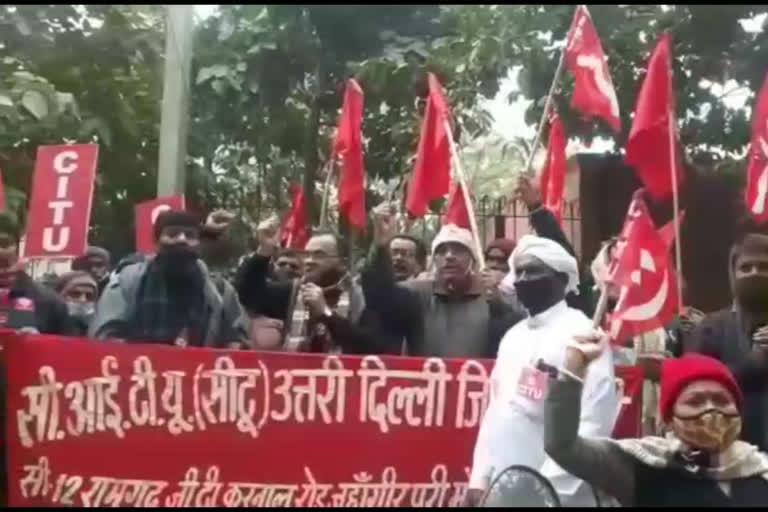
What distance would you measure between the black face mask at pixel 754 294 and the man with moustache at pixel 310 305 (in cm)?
140

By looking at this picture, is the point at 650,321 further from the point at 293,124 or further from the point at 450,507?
the point at 293,124

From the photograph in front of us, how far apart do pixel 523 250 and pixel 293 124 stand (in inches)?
318

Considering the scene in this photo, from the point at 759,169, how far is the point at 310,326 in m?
2.54

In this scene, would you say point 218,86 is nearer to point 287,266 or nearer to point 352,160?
point 352,160

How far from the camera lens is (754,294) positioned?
179 inches

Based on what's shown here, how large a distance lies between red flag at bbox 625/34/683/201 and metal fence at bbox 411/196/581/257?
3237 millimetres

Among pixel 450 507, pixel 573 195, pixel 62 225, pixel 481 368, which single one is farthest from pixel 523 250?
pixel 573 195

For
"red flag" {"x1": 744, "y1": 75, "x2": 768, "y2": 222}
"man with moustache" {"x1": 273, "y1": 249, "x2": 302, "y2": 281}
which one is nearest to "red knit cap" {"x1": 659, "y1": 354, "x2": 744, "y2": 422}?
"man with moustache" {"x1": 273, "y1": 249, "x2": 302, "y2": 281}

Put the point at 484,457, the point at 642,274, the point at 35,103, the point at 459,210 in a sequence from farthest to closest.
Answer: the point at 35,103
the point at 459,210
the point at 642,274
the point at 484,457

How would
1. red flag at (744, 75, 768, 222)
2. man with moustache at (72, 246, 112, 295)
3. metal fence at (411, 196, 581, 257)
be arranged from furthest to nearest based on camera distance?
metal fence at (411, 196, 581, 257), man with moustache at (72, 246, 112, 295), red flag at (744, 75, 768, 222)

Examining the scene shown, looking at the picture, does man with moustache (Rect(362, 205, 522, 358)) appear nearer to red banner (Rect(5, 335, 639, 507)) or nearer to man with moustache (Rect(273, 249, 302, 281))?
red banner (Rect(5, 335, 639, 507))

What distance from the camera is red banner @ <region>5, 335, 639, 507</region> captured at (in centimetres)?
491

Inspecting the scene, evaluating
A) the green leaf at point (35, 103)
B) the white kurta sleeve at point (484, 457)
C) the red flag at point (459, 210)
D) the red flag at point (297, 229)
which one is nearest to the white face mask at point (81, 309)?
the red flag at point (459, 210)

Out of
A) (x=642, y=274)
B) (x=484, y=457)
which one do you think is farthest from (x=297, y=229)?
(x=484, y=457)
